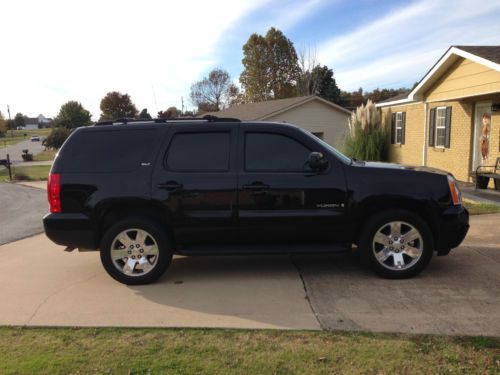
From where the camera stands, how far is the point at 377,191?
5.12 metres

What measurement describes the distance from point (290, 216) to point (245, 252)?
666 millimetres

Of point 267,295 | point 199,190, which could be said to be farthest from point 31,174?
point 267,295

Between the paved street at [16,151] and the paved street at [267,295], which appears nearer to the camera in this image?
the paved street at [267,295]

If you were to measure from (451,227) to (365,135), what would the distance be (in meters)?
12.3

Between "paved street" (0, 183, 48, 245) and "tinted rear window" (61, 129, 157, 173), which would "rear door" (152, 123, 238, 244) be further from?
"paved street" (0, 183, 48, 245)

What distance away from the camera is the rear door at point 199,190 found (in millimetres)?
5152

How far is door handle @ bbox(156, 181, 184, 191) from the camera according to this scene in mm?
5148

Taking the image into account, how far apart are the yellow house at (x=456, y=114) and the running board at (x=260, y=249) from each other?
7.74 metres

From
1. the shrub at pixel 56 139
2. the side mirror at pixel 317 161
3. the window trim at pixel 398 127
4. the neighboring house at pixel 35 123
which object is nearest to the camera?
the side mirror at pixel 317 161

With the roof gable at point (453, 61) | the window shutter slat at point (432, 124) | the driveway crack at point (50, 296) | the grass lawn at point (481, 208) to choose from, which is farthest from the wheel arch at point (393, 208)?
the window shutter slat at point (432, 124)

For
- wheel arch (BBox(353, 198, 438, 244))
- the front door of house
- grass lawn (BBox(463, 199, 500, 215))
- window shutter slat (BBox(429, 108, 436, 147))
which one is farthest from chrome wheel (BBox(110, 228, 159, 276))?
window shutter slat (BBox(429, 108, 436, 147))

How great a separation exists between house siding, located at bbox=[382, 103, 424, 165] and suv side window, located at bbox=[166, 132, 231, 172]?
12.9 meters

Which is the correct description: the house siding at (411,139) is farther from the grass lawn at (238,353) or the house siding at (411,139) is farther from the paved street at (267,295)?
the grass lawn at (238,353)

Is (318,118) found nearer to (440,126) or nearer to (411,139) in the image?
(411,139)
